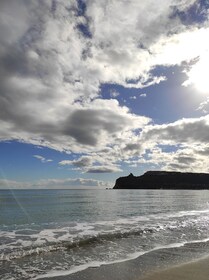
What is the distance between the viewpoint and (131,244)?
1823 centimetres

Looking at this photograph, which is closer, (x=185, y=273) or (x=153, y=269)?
(x=185, y=273)

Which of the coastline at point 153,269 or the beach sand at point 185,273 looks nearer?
the beach sand at point 185,273

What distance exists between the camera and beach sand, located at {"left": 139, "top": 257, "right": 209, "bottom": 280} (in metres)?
11.0

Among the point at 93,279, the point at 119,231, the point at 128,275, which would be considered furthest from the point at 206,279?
the point at 119,231

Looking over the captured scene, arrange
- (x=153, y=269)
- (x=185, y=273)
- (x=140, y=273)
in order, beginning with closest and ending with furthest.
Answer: (x=185, y=273) → (x=140, y=273) → (x=153, y=269)

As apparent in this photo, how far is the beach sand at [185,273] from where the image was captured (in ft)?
36.1

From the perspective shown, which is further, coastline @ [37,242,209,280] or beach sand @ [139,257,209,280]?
coastline @ [37,242,209,280]

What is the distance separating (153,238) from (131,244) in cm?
270

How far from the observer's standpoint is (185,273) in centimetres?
1151

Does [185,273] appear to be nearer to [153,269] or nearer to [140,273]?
[153,269]

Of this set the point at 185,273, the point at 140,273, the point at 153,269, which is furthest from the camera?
the point at 153,269

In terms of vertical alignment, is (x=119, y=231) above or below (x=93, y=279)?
above

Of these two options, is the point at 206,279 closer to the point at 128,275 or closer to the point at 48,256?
the point at 128,275

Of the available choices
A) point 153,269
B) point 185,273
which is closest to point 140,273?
point 153,269
